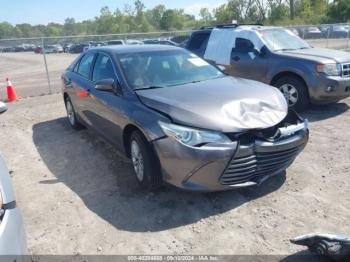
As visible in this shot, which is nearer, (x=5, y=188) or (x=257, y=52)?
(x=5, y=188)

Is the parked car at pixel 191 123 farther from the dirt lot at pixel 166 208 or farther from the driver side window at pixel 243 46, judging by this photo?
the driver side window at pixel 243 46

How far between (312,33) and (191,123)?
Answer: 1873 centimetres

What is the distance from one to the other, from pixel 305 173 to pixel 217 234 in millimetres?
1738

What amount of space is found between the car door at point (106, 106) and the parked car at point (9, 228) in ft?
6.55

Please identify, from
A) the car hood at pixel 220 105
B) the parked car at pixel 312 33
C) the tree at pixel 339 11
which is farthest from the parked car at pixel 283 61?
the tree at pixel 339 11

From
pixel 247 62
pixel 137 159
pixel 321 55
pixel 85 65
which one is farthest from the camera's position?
pixel 247 62

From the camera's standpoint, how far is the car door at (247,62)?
7688 mm

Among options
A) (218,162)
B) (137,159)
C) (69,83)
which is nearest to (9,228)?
(218,162)

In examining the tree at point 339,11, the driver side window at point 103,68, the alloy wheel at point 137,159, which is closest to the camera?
the alloy wheel at point 137,159

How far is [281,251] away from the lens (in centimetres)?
313

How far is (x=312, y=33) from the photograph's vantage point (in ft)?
65.9

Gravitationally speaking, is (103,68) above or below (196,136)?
above

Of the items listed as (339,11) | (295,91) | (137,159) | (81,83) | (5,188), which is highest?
(339,11)

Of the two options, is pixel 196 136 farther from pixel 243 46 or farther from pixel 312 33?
pixel 312 33
